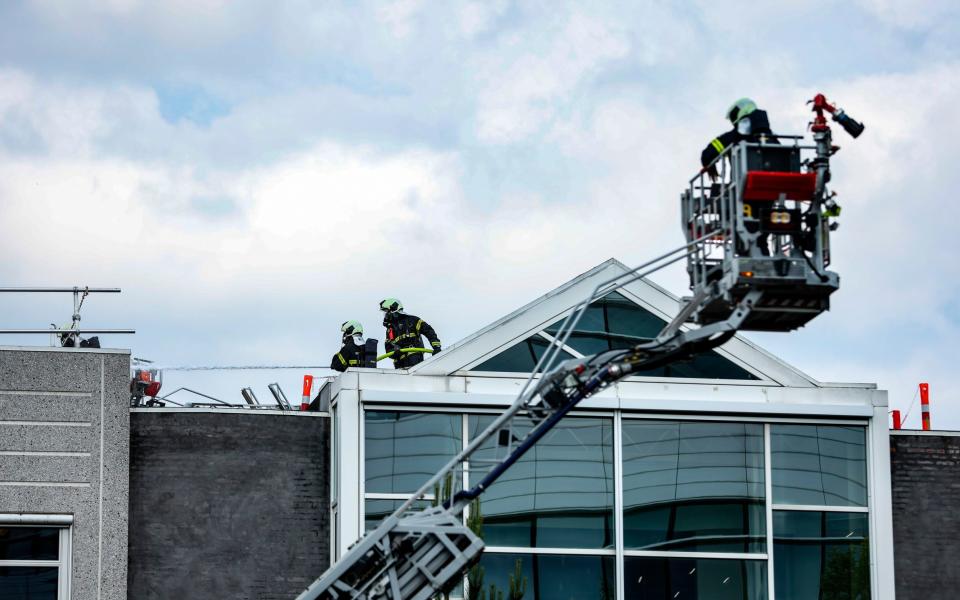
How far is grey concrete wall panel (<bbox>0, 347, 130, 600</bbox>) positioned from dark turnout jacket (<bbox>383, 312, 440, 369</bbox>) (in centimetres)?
433

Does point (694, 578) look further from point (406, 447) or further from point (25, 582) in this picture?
point (25, 582)

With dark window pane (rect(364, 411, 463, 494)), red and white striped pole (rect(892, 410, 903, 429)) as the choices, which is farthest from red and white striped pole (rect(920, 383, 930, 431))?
dark window pane (rect(364, 411, 463, 494))

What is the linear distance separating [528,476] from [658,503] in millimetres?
1610

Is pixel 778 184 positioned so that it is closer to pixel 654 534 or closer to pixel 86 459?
pixel 654 534

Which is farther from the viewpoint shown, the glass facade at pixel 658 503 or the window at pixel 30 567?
the glass facade at pixel 658 503

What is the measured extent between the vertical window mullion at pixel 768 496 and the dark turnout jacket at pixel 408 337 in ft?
15.4

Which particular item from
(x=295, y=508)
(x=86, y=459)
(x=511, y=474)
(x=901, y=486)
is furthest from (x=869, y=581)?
(x=86, y=459)

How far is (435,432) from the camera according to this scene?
19.1 meters

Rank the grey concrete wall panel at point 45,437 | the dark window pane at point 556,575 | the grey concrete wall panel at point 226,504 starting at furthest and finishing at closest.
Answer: the dark window pane at point 556,575 < the grey concrete wall panel at point 226,504 < the grey concrete wall panel at point 45,437

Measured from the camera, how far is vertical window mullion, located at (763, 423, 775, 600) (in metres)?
19.3

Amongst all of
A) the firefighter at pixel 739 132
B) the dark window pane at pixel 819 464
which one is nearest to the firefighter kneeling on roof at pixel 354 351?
the dark window pane at pixel 819 464

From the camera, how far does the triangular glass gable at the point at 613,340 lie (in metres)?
19.5

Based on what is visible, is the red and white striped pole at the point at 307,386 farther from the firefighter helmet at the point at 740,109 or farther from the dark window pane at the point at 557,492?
the firefighter helmet at the point at 740,109

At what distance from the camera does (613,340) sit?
1964 centimetres
